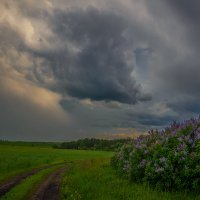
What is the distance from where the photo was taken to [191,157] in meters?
17.2

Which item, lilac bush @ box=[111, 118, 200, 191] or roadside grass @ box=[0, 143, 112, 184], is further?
roadside grass @ box=[0, 143, 112, 184]

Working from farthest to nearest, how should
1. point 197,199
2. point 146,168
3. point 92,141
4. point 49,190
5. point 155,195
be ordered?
point 92,141
point 49,190
point 146,168
point 155,195
point 197,199

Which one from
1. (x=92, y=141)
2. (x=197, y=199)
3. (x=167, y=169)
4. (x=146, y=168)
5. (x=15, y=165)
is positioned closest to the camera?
(x=197, y=199)

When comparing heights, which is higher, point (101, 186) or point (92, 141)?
point (92, 141)

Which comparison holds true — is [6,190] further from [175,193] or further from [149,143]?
[175,193]

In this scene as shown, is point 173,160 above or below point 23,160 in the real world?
above

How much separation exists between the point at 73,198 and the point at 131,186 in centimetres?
411

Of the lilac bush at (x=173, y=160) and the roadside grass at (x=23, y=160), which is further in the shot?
the roadside grass at (x=23, y=160)

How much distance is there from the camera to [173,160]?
1789 centimetres

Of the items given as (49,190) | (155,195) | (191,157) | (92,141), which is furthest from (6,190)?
(92,141)

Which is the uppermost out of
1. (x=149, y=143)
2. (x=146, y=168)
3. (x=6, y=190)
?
(x=149, y=143)

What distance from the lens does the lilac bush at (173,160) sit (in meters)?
17.1

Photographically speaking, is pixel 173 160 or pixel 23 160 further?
pixel 23 160

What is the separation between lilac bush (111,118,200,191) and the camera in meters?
17.1
